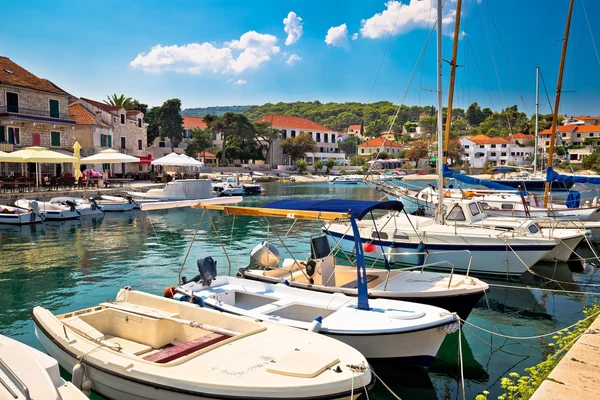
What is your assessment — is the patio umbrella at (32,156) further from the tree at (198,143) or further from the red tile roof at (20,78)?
the tree at (198,143)

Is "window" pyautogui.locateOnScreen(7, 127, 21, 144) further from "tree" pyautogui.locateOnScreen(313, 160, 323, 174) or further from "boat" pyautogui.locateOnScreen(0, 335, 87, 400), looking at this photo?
"tree" pyautogui.locateOnScreen(313, 160, 323, 174)

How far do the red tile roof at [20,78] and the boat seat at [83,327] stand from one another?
127 feet

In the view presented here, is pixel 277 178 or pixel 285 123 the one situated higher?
pixel 285 123

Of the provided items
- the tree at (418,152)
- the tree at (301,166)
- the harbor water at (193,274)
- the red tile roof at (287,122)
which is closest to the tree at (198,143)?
the tree at (301,166)

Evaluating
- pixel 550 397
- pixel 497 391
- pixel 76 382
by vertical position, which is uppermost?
pixel 550 397

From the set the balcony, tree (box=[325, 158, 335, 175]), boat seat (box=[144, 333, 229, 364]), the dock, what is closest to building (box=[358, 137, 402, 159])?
tree (box=[325, 158, 335, 175])

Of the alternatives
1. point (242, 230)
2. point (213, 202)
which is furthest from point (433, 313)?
point (242, 230)

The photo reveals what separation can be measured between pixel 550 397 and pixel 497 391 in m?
4.41

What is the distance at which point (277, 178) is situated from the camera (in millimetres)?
87125

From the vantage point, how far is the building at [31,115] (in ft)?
130

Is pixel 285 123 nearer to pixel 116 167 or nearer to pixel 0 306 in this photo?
pixel 116 167

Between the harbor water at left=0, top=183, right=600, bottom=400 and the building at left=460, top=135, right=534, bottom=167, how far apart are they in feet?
320

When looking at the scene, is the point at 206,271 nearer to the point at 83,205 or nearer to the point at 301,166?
the point at 83,205

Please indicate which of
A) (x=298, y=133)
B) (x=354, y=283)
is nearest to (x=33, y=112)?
(x=354, y=283)
